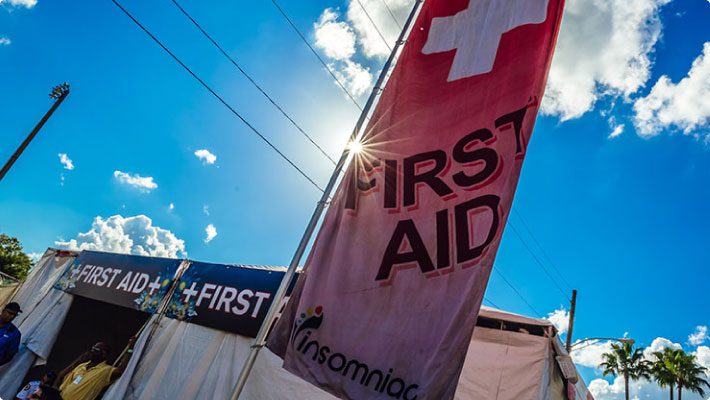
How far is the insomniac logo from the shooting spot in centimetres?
190

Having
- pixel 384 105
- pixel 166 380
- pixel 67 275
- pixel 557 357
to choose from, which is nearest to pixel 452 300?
pixel 384 105

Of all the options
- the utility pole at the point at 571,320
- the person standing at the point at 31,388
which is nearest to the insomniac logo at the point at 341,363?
the person standing at the point at 31,388

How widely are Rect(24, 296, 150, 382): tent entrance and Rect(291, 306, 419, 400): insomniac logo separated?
21.3ft

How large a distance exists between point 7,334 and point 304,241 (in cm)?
684

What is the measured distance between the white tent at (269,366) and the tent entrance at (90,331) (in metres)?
1.73

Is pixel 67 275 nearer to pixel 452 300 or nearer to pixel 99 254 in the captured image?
pixel 99 254

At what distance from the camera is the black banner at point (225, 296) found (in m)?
5.21

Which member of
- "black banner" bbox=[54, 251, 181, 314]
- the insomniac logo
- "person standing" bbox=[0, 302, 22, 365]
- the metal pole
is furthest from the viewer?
"black banner" bbox=[54, 251, 181, 314]

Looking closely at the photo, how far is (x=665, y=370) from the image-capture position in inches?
1277

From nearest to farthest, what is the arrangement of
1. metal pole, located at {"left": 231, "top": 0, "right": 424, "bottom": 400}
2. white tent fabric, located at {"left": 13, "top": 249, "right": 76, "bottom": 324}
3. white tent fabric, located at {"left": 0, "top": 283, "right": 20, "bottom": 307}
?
metal pole, located at {"left": 231, "top": 0, "right": 424, "bottom": 400}, white tent fabric, located at {"left": 13, "top": 249, "right": 76, "bottom": 324}, white tent fabric, located at {"left": 0, "top": 283, "right": 20, "bottom": 307}

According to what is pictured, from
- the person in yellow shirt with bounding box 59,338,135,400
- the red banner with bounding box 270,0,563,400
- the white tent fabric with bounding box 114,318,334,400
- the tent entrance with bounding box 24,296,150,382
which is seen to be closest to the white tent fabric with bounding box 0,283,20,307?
the tent entrance with bounding box 24,296,150,382

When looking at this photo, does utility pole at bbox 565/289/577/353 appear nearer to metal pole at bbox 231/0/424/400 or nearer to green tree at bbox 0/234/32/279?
metal pole at bbox 231/0/424/400

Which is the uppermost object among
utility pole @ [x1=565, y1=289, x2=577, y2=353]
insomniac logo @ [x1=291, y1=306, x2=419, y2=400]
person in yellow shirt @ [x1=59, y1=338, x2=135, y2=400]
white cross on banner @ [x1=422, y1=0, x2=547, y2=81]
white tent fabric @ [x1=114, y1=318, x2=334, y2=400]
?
utility pole @ [x1=565, y1=289, x2=577, y2=353]

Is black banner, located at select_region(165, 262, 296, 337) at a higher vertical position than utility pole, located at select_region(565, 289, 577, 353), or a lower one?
lower
